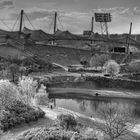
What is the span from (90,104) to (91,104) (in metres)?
0.23

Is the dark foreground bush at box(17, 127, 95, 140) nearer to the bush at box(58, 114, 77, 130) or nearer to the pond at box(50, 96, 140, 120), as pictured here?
the bush at box(58, 114, 77, 130)

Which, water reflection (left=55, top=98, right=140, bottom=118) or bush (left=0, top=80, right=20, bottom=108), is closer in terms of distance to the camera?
bush (left=0, top=80, right=20, bottom=108)

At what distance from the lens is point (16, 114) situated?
28.3 metres

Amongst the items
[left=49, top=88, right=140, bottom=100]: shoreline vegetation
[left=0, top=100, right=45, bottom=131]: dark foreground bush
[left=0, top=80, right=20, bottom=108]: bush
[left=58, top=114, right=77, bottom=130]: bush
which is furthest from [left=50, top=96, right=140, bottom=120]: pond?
[left=58, top=114, right=77, bottom=130]: bush

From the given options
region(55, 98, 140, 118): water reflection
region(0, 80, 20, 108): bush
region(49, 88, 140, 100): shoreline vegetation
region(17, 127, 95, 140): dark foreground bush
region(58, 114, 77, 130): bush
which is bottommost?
region(55, 98, 140, 118): water reflection

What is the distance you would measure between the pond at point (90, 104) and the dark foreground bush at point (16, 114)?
16.1 metres

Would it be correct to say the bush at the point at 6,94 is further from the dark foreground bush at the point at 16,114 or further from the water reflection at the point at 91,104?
the water reflection at the point at 91,104

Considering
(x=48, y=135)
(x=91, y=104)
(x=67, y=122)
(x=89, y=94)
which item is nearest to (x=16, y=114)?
(x=67, y=122)

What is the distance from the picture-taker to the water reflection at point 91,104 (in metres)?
45.8

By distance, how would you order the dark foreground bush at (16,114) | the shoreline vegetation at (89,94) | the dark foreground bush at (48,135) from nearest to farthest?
the dark foreground bush at (48,135), the dark foreground bush at (16,114), the shoreline vegetation at (89,94)

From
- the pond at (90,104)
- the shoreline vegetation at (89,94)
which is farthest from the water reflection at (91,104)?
the shoreline vegetation at (89,94)

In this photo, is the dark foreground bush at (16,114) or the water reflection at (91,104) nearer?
the dark foreground bush at (16,114)

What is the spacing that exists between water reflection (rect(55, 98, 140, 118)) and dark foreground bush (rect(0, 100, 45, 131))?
52.7 feet

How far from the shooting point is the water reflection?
1804 inches
